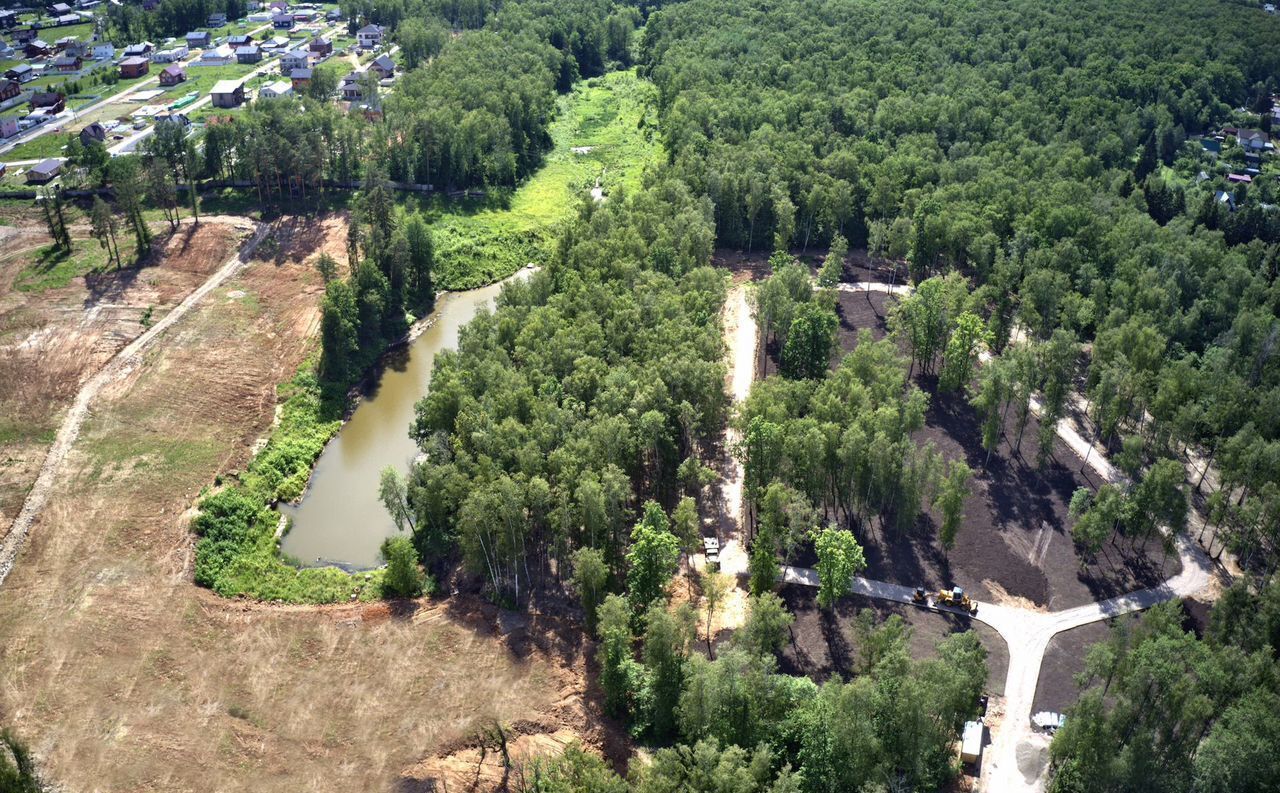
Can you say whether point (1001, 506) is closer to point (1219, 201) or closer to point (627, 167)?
point (1219, 201)

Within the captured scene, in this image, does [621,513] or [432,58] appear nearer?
[621,513]

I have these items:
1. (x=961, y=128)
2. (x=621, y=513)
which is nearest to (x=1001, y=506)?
(x=621, y=513)

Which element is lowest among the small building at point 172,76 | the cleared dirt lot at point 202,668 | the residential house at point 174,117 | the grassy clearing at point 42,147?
the cleared dirt lot at point 202,668

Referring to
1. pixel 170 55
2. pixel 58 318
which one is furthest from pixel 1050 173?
pixel 170 55

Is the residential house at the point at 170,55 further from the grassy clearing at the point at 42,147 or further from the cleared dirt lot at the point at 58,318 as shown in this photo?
the cleared dirt lot at the point at 58,318

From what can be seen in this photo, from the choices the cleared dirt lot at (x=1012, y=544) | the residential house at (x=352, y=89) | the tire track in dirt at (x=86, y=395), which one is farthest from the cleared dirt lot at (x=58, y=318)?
the cleared dirt lot at (x=1012, y=544)

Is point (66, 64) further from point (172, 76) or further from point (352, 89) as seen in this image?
point (352, 89)
